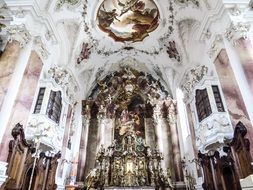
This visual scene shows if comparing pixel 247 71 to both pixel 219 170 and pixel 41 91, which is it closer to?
pixel 219 170

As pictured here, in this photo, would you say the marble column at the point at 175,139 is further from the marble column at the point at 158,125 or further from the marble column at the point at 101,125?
the marble column at the point at 101,125

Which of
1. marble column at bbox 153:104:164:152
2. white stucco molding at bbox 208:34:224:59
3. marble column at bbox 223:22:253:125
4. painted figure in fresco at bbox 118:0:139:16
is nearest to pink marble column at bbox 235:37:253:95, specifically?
marble column at bbox 223:22:253:125

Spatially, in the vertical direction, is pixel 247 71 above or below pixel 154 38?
below

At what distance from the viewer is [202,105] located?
416 inches

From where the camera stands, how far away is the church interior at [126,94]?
8.09 meters

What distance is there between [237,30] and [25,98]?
837cm

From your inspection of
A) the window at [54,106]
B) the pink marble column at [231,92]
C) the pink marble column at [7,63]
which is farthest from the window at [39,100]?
the pink marble column at [231,92]

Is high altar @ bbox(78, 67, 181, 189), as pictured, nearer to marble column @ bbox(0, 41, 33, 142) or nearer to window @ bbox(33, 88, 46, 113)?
window @ bbox(33, 88, 46, 113)

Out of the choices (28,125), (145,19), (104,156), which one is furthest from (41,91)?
(145,19)

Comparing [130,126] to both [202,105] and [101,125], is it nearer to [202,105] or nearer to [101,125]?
[101,125]

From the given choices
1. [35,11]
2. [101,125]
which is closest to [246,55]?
[35,11]

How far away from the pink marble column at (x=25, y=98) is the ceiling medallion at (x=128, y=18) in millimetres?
5421

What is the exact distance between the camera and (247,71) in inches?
316

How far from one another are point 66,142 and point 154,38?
823 cm
